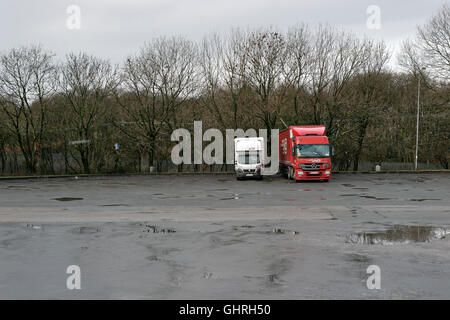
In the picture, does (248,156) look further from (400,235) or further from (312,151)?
(400,235)

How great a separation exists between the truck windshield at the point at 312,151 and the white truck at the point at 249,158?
3978 mm

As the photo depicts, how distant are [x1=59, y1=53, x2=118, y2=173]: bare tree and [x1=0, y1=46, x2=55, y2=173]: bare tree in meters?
1.86

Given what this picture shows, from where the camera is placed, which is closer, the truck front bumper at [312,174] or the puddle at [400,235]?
the puddle at [400,235]

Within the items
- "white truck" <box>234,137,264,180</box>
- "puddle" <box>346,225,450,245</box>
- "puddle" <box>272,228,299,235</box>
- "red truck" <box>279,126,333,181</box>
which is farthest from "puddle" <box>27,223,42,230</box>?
"white truck" <box>234,137,264,180</box>

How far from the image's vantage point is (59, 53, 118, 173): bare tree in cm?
4703

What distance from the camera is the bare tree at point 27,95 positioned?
145ft

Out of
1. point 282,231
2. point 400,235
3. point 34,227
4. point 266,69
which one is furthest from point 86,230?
point 266,69

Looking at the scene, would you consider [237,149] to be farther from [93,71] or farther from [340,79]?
[93,71]

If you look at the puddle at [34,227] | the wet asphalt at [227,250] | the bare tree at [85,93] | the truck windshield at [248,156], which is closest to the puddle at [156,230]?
the wet asphalt at [227,250]

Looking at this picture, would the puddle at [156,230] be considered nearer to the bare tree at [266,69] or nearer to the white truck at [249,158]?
the white truck at [249,158]

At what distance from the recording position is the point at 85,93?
155ft

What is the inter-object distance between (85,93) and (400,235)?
4158 cm

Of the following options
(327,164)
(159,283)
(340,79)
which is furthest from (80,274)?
(340,79)

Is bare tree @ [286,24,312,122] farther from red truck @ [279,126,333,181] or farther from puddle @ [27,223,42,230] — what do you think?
puddle @ [27,223,42,230]
